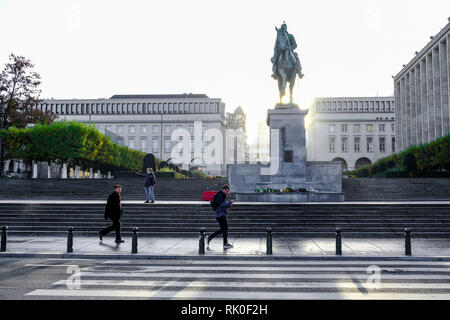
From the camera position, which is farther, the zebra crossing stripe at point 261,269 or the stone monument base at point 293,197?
the stone monument base at point 293,197

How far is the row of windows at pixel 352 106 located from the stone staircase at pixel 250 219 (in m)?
95.6

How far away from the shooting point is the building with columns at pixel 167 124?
11400 cm

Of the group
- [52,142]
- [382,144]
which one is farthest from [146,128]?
[52,142]

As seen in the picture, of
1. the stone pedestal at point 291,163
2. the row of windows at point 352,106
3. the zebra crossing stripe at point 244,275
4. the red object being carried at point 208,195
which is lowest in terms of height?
the zebra crossing stripe at point 244,275

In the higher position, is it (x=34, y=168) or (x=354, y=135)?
(x=354, y=135)

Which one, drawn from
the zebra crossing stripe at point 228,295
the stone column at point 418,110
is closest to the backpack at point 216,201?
the zebra crossing stripe at point 228,295

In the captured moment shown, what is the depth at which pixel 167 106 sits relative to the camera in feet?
386

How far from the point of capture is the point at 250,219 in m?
18.1

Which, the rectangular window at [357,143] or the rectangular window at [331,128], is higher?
the rectangular window at [331,128]

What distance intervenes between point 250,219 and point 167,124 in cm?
10016

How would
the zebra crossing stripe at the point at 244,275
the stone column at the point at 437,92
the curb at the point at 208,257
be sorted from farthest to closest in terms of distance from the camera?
the stone column at the point at 437,92 → the curb at the point at 208,257 → the zebra crossing stripe at the point at 244,275

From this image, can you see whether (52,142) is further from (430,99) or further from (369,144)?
(369,144)

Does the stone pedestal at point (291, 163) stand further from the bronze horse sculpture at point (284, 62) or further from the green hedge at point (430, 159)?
the green hedge at point (430, 159)

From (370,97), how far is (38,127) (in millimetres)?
92416
